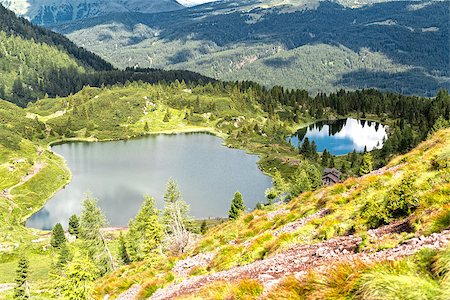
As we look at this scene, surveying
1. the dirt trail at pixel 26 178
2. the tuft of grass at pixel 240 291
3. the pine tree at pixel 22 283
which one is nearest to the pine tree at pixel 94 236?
the pine tree at pixel 22 283

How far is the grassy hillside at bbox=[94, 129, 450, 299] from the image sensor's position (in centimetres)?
832

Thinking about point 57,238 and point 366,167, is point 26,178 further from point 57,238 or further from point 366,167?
point 366,167

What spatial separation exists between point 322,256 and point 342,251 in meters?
0.71

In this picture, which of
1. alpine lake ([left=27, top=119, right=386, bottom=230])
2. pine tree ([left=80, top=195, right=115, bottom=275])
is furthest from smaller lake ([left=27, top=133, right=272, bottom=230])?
pine tree ([left=80, top=195, right=115, bottom=275])

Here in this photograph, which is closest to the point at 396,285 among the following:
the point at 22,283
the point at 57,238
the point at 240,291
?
the point at 240,291

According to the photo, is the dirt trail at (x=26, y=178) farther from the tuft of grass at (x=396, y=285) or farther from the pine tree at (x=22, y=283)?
the tuft of grass at (x=396, y=285)

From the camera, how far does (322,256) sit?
1368cm

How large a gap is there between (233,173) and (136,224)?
8649 cm

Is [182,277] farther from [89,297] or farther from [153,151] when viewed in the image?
[153,151]

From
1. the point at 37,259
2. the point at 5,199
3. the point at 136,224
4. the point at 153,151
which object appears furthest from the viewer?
the point at 153,151

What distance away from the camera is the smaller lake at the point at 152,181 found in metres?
120

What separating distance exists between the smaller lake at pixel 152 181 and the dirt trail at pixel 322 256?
318 ft

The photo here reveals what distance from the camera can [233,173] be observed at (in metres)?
157

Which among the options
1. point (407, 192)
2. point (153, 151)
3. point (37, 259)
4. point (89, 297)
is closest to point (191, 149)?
point (153, 151)
